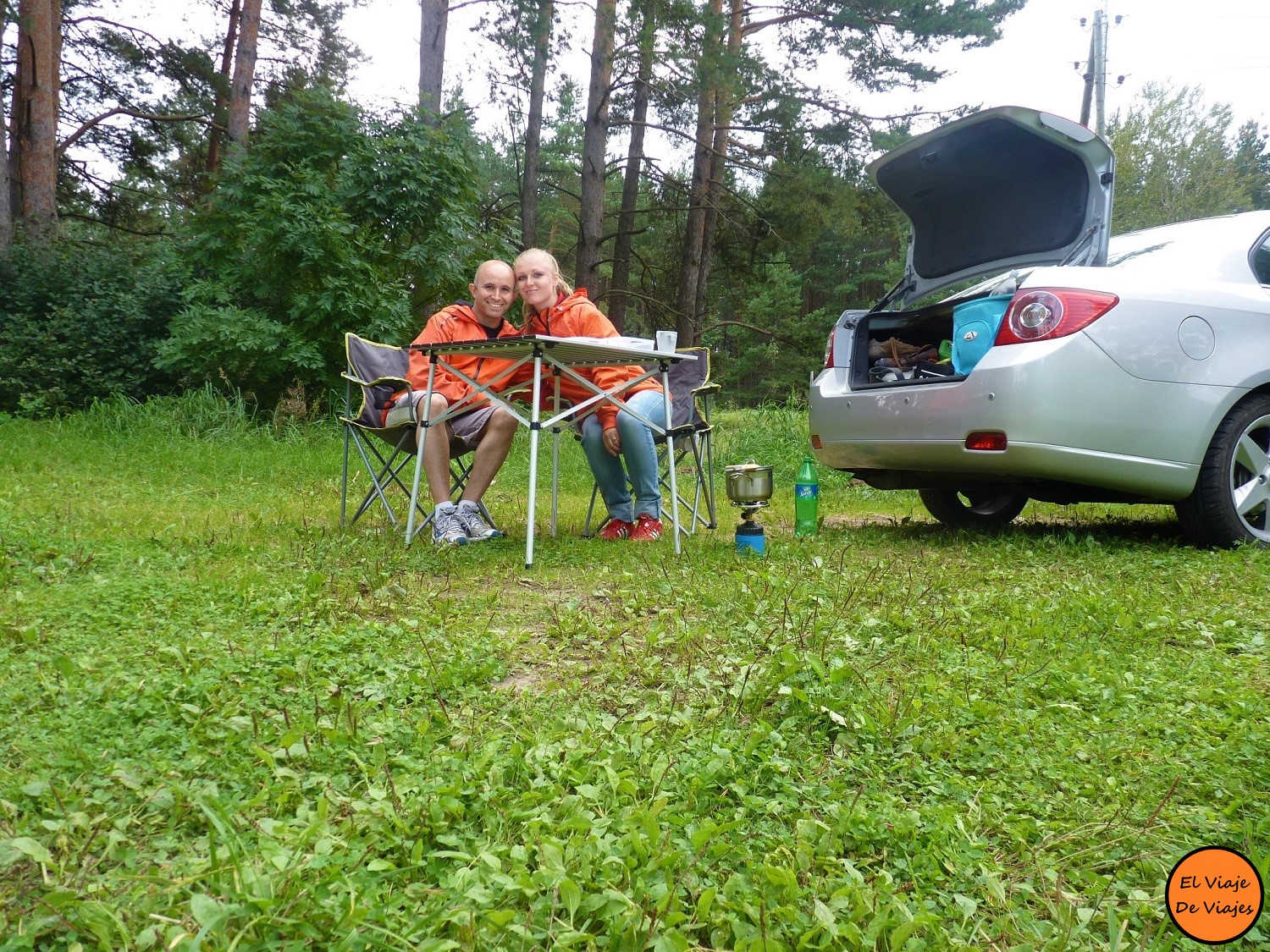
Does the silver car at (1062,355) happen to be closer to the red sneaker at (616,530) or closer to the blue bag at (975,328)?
the blue bag at (975,328)

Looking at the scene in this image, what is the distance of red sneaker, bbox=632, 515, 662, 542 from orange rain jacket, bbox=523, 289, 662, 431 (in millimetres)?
455

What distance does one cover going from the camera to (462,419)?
4328 mm

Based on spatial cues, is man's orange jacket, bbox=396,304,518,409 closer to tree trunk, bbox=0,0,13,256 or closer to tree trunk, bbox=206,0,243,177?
tree trunk, bbox=0,0,13,256

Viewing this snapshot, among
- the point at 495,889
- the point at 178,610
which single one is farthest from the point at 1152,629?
the point at 178,610

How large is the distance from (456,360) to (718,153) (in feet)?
34.4

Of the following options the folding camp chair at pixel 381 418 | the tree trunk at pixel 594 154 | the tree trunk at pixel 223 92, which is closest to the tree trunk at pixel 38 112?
the tree trunk at pixel 223 92

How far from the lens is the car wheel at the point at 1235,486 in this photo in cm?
362

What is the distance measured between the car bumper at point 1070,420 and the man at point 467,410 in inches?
72.2

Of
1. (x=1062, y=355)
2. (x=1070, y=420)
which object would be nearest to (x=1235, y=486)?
(x=1070, y=420)

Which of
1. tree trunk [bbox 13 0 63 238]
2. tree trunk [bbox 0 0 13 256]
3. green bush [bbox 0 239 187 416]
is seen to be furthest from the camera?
tree trunk [bbox 13 0 63 238]

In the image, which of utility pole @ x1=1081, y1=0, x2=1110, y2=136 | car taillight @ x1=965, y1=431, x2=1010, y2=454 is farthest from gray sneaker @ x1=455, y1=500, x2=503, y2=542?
utility pole @ x1=1081, y1=0, x2=1110, y2=136

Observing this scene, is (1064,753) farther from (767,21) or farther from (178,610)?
(767,21)

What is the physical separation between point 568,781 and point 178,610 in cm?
149

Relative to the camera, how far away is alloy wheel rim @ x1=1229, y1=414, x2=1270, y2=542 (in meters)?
3.67
